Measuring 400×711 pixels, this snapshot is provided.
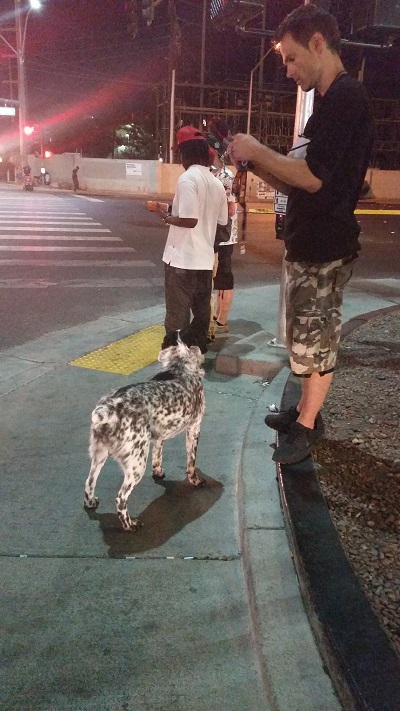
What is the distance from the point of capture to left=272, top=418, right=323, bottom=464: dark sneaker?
3.27m

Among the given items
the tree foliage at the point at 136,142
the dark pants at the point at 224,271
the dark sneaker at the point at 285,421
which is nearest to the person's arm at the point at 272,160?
the dark sneaker at the point at 285,421

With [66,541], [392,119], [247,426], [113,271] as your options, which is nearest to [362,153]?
Result: [247,426]

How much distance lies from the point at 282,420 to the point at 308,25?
2057mm

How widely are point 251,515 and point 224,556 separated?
0.27 meters

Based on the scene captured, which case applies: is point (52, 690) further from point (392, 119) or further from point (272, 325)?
point (392, 119)

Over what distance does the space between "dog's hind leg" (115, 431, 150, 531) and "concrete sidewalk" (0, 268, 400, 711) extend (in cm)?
7

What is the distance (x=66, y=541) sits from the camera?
2934 mm

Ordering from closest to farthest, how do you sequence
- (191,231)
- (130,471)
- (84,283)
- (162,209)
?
(130,471), (191,231), (162,209), (84,283)

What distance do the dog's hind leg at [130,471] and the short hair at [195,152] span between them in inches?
103

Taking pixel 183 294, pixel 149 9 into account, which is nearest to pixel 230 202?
pixel 183 294

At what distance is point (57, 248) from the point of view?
12.1 m

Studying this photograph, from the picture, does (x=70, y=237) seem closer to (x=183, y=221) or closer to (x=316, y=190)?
(x=183, y=221)

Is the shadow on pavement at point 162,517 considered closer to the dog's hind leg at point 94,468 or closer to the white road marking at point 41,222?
the dog's hind leg at point 94,468

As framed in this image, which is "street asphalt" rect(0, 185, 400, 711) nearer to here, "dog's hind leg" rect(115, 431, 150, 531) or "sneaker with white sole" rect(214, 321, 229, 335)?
"dog's hind leg" rect(115, 431, 150, 531)
